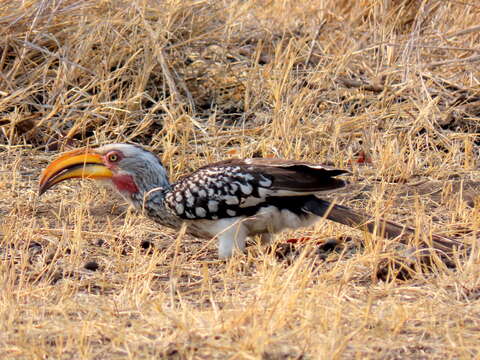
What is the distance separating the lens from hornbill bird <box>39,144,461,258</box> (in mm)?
4203

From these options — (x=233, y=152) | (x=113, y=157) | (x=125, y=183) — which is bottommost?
(x=233, y=152)

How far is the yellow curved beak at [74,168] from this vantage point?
4.51m

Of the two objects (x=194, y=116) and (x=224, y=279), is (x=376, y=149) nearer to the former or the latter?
(x=194, y=116)

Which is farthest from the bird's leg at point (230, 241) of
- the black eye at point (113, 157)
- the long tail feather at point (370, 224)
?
the black eye at point (113, 157)

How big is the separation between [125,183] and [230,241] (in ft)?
2.08

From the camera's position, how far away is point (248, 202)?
4.27 m

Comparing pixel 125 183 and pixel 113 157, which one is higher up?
pixel 113 157

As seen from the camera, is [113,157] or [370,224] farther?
[113,157]

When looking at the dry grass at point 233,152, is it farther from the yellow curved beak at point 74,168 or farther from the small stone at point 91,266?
the yellow curved beak at point 74,168

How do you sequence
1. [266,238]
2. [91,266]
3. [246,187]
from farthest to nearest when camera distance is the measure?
1. [266,238]
2. [246,187]
3. [91,266]

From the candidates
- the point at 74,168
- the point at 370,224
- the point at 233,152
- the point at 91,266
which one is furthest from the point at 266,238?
the point at 233,152

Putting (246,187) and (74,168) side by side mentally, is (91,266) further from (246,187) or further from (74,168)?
(246,187)

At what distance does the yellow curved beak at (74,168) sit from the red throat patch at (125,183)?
0.04m

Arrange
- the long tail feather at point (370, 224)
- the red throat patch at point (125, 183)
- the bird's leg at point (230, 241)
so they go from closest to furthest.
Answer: the long tail feather at point (370, 224) → the bird's leg at point (230, 241) → the red throat patch at point (125, 183)
